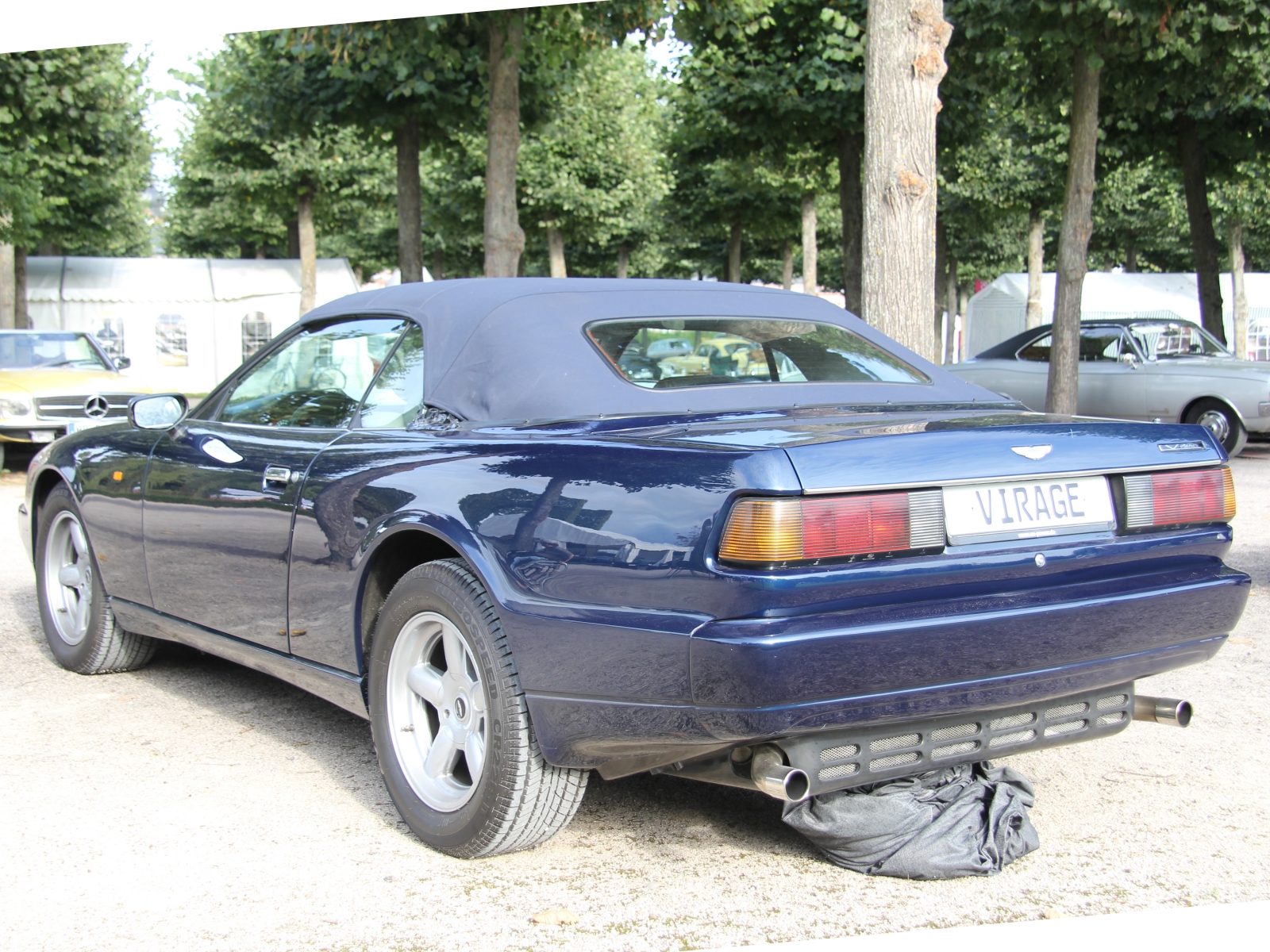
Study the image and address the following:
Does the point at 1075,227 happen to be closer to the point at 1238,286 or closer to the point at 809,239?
the point at 809,239

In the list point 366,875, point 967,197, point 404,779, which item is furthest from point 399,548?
point 967,197

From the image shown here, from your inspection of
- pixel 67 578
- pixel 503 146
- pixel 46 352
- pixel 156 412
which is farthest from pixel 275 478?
pixel 46 352

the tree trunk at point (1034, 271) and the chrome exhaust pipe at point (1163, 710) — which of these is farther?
the tree trunk at point (1034, 271)

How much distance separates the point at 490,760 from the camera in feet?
9.71

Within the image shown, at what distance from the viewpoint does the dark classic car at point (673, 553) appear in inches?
99.6

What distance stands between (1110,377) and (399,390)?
473 inches

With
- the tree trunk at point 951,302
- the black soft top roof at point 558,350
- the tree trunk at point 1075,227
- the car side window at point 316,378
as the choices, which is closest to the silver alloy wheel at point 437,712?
the black soft top roof at point 558,350

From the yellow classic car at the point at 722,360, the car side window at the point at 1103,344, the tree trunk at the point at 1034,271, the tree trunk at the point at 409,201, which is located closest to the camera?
the yellow classic car at the point at 722,360

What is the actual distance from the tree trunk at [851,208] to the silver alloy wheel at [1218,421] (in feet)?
14.9

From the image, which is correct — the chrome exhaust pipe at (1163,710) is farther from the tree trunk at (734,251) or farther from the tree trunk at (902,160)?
the tree trunk at (734,251)

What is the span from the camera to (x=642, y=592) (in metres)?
2.60

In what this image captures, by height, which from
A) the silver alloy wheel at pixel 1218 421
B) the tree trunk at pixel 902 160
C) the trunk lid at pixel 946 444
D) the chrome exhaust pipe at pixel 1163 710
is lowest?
the chrome exhaust pipe at pixel 1163 710

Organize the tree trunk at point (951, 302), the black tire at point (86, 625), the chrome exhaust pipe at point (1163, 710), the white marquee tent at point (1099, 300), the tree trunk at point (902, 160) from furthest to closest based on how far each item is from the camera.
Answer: the tree trunk at point (951, 302)
the white marquee tent at point (1099, 300)
the tree trunk at point (902, 160)
the black tire at point (86, 625)
the chrome exhaust pipe at point (1163, 710)

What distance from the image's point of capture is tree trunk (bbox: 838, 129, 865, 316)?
16.1 metres
